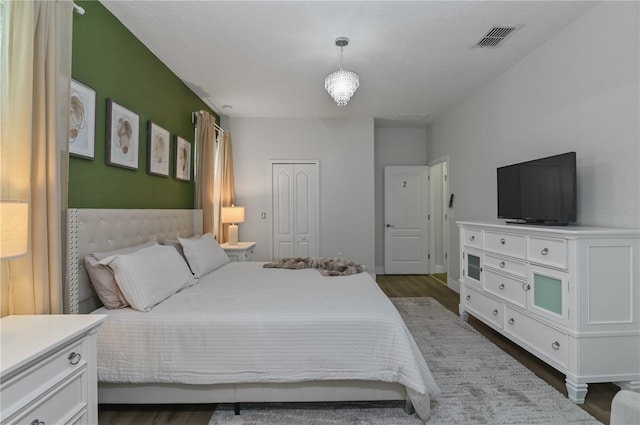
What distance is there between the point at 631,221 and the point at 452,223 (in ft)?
8.97

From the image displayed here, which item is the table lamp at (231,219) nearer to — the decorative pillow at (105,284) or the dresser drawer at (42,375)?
the decorative pillow at (105,284)

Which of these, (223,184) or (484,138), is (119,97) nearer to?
(223,184)

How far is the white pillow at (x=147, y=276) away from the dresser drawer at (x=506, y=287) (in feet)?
8.64

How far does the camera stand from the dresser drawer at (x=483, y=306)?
8.89ft

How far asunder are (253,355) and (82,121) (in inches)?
75.2

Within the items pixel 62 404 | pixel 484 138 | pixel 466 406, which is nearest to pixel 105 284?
pixel 62 404

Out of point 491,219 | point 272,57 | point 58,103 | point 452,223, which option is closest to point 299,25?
point 272,57

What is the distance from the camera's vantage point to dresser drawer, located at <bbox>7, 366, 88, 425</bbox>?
1068 mm

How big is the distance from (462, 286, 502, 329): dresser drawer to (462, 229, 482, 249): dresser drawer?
480 mm

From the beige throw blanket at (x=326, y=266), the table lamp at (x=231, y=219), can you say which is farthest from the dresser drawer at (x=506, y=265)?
the table lamp at (x=231, y=219)

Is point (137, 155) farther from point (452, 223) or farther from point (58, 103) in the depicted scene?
point (452, 223)

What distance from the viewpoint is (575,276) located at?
190 centimetres

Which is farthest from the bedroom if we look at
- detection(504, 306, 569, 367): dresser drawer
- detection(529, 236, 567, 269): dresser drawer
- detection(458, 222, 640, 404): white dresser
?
detection(504, 306, 569, 367): dresser drawer

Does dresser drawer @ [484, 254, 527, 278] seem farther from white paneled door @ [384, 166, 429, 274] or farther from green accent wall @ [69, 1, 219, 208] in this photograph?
green accent wall @ [69, 1, 219, 208]
